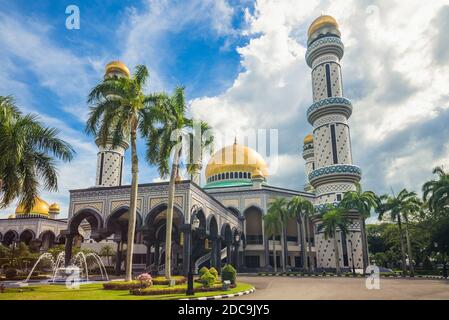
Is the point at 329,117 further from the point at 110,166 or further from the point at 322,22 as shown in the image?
the point at 110,166

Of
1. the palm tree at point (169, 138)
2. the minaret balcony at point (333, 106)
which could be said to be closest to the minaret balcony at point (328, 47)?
the minaret balcony at point (333, 106)

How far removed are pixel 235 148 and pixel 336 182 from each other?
82.1 feet

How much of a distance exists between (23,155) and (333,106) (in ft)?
130

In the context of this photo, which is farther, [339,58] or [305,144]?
[305,144]

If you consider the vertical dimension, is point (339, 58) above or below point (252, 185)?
above

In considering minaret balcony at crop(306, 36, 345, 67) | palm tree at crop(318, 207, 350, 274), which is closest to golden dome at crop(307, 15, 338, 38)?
minaret balcony at crop(306, 36, 345, 67)

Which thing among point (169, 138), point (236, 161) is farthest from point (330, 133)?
point (169, 138)

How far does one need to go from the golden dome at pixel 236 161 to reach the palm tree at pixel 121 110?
138ft

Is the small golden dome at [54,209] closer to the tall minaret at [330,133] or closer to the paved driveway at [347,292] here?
the tall minaret at [330,133]

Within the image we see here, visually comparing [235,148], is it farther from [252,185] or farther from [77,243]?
[77,243]

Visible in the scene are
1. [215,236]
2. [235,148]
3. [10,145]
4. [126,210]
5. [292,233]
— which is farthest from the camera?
[235,148]

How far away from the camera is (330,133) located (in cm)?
4750

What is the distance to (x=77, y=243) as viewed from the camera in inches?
2183

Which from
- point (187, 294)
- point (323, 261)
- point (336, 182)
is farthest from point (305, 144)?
point (187, 294)
